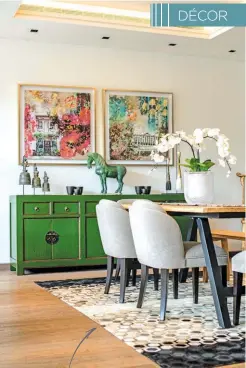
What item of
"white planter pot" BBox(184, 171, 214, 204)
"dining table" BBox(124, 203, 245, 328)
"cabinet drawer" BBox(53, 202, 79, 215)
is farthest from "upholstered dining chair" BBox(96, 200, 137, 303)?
"cabinet drawer" BBox(53, 202, 79, 215)

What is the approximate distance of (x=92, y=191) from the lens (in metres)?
6.97

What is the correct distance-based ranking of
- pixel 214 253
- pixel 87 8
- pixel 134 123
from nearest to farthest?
pixel 214 253
pixel 87 8
pixel 134 123

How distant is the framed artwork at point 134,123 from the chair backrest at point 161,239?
3257mm

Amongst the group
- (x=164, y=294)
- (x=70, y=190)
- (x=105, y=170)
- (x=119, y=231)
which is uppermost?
(x=105, y=170)

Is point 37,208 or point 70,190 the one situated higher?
point 70,190

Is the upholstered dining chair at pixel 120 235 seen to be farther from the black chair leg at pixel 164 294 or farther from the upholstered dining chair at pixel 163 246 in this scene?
the black chair leg at pixel 164 294

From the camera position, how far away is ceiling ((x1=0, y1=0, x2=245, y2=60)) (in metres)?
6.13

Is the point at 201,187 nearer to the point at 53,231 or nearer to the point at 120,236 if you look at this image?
the point at 120,236

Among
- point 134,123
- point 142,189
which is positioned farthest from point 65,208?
point 134,123

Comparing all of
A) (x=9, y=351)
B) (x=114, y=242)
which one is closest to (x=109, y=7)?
(x=114, y=242)

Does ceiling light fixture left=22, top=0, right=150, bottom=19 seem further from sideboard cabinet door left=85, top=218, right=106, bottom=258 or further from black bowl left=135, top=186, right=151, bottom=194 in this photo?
sideboard cabinet door left=85, top=218, right=106, bottom=258

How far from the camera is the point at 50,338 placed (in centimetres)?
335

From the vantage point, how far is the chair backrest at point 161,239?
3.78m

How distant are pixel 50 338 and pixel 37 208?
298cm
